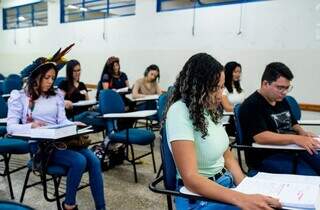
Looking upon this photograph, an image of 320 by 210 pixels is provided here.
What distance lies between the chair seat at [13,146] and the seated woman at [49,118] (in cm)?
31

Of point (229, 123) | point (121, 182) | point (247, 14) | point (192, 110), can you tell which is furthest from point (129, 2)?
point (192, 110)

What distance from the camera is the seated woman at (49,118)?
8.32 ft

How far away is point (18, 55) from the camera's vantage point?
9.40 meters

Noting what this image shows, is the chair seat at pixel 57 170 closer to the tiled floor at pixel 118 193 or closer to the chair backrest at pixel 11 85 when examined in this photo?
the tiled floor at pixel 118 193

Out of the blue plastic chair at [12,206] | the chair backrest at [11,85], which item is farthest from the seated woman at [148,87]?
the blue plastic chair at [12,206]

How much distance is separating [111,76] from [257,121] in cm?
328

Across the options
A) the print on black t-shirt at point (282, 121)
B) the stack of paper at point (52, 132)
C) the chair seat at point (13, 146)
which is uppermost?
the print on black t-shirt at point (282, 121)

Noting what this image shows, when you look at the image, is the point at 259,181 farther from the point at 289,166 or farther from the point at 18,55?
the point at 18,55

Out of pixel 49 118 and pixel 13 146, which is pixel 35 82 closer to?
pixel 49 118

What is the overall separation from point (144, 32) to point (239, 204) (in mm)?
5424

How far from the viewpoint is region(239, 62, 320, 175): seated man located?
2.30m

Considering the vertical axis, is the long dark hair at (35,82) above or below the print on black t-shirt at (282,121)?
above

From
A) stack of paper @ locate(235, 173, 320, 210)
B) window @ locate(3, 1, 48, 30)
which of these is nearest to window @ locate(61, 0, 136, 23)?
window @ locate(3, 1, 48, 30)

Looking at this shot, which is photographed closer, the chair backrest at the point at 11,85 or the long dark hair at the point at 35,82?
the long dark hair at the point at 35,82
